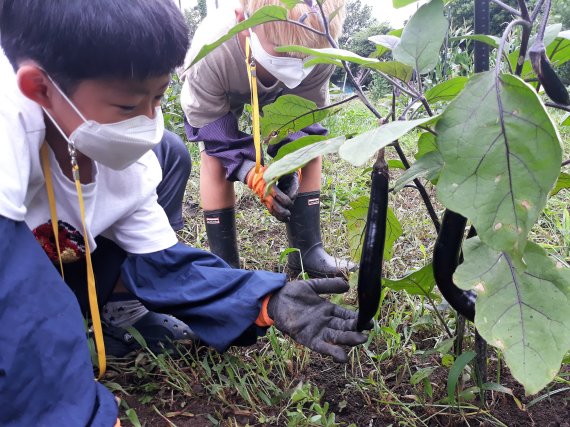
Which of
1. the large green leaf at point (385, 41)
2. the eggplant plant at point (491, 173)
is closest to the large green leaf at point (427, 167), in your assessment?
the eggplant plant at point (491, 173)

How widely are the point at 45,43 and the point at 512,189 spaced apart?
0.77m

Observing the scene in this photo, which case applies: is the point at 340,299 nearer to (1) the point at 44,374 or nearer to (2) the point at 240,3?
(1) the point at 44,374

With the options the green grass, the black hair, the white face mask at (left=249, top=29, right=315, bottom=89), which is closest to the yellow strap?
the black hair

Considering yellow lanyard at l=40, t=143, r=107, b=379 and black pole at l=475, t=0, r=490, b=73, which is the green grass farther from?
black pole at l=475, t=0, r=490, b=73

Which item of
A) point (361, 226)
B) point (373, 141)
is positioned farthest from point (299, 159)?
point (361, 226)

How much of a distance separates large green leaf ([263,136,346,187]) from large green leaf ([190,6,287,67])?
0.19m

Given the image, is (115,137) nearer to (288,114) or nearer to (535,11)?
(288,114)

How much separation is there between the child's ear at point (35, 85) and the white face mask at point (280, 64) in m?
0.66

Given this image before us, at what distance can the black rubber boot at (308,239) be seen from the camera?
171 cm

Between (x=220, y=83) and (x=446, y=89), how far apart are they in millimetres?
1068

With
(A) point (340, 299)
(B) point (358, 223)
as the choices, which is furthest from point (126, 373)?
(B) point (358, 223)

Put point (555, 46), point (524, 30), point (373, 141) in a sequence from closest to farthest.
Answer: point (373, 141) < point (524, 30) < point (555, 46)

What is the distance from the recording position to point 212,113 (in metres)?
1.73

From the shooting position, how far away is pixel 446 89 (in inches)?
29.4
